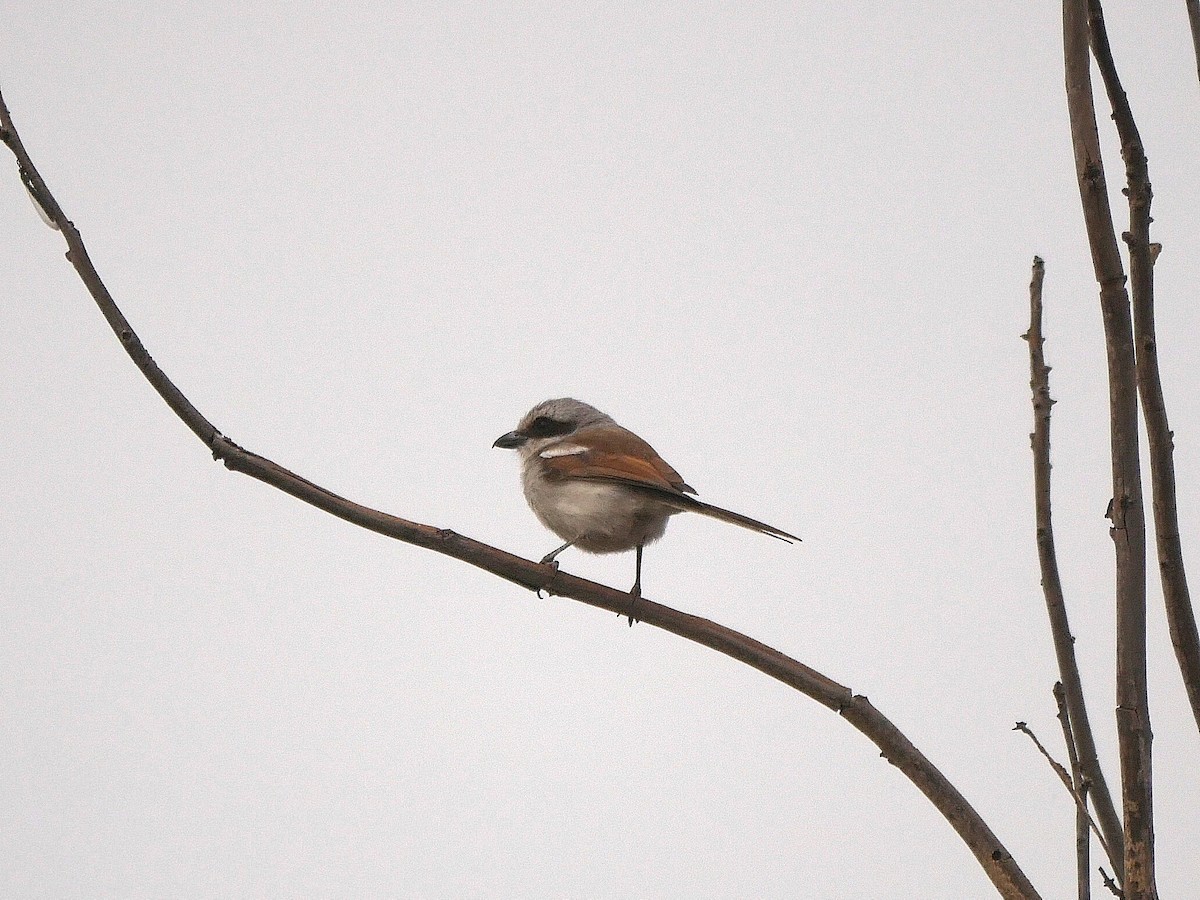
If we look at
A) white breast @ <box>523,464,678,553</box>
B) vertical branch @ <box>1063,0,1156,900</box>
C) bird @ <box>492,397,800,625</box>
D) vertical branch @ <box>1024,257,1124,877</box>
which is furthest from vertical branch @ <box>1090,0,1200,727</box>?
white breast @ <box>523,464,678,553</box>

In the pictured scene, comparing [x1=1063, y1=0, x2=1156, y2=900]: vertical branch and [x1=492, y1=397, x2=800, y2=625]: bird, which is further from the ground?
[x1=492, y1=397, x2=800, y2=625]: bird

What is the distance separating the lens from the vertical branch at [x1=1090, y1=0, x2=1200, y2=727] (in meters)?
1.57

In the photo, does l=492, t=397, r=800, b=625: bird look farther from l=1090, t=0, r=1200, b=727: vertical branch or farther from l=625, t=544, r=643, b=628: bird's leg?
l=1090, t=0, r=1200, b=727: vertical branch

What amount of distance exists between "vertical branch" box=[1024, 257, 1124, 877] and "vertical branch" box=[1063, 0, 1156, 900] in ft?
0.79

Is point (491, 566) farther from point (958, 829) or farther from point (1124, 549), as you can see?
point (1124, 549)

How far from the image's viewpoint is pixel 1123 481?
5.10 feet

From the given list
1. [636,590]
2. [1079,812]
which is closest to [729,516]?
[636,590]

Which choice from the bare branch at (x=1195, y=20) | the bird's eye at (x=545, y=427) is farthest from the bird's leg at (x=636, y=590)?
the bare branch at (x=1195, y=20)

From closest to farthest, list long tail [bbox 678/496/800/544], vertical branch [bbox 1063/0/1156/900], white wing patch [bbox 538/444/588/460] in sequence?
vertical branch [bbox 1063/0/1156/900]
long tail [bbox 678/496/800/544]
white wing patch [bbox 538/444/588/460]

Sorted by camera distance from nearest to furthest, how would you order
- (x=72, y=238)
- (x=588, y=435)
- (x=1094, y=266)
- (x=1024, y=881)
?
(x=1094, y=266)
(x=1024, y=881)
(x=72, y=238)
(x=588, y=435)

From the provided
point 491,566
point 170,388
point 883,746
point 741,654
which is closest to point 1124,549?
point 883,746

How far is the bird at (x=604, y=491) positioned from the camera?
3287 mm

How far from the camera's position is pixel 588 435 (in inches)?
148

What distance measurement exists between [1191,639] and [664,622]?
0.90 metres
